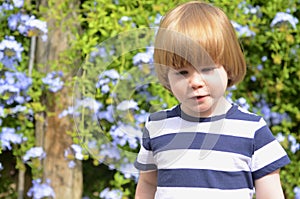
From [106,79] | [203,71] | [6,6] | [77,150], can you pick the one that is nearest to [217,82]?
[203,71]

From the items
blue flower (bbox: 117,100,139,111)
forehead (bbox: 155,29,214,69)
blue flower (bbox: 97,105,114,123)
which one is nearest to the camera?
forehead (bbox: 155,29,214,69)

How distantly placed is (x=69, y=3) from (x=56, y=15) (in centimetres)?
10

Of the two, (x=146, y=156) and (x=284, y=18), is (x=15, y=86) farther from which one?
(x=146, y=156)

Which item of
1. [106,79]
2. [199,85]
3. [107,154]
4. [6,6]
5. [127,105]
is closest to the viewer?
[199,85]

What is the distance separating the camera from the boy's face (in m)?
1.64

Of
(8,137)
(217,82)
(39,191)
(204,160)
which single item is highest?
(217,82)

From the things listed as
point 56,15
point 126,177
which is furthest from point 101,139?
point 56,15

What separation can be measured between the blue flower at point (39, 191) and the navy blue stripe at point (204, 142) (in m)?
1.51

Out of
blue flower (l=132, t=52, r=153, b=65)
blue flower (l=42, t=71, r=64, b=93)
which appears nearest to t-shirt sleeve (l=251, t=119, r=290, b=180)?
blue flower (l=132, t=52, r=153, b=65)

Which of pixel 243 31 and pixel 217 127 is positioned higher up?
pixel 217 127

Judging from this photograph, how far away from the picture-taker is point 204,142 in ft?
5.62

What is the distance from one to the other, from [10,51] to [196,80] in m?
1.71

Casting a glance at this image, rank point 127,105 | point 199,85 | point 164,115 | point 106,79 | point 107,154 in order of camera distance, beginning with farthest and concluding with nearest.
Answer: point 106,79 → point 127,105 → point 107,154 → point 164,115 → point 199,85

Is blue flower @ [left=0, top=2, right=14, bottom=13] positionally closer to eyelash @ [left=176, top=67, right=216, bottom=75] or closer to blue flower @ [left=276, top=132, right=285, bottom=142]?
blue flower @ [left=276, top=132, right=285, bottom=142]
